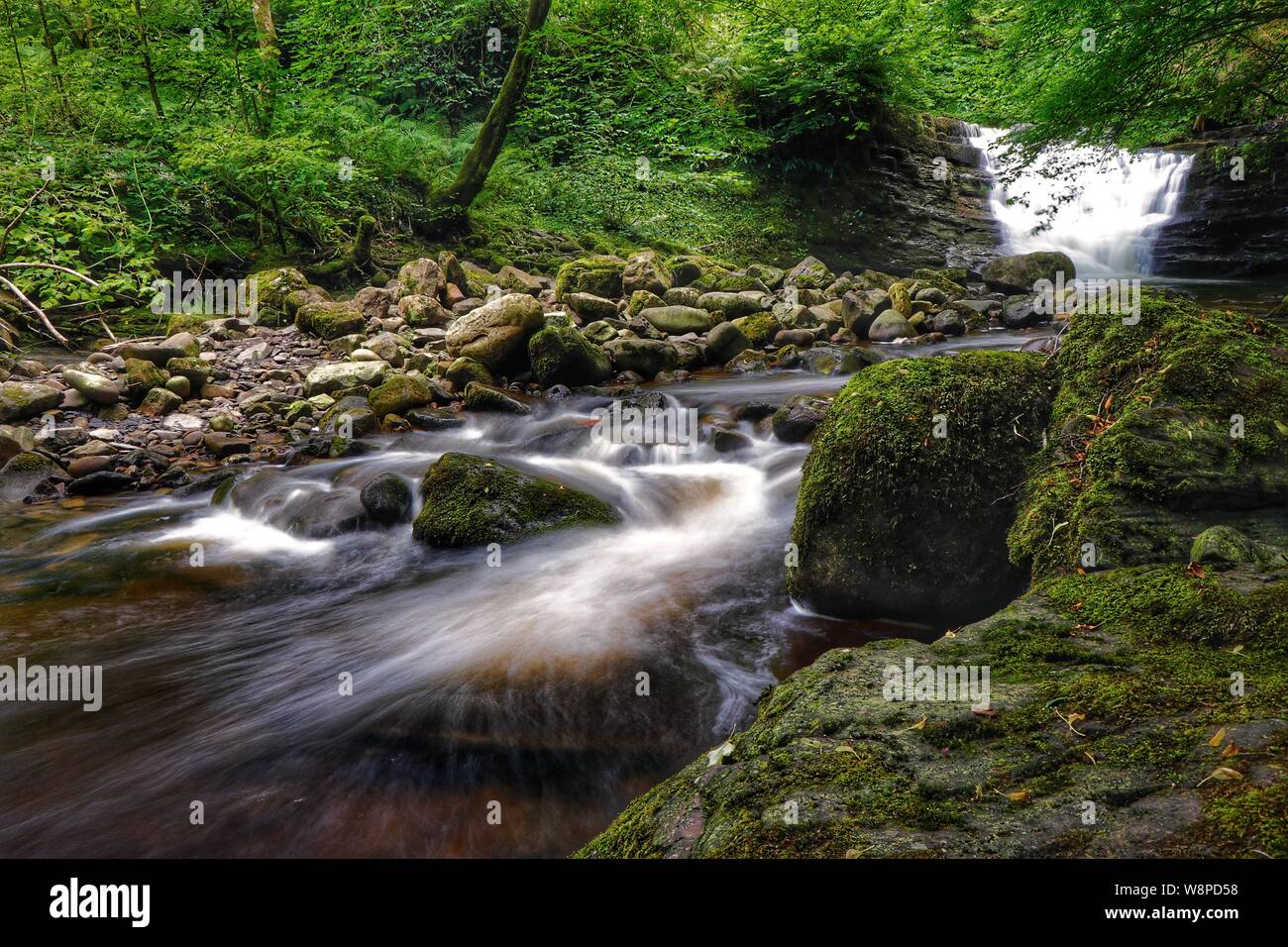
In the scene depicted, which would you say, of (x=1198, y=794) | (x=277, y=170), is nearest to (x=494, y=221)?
(x=277, y=170)

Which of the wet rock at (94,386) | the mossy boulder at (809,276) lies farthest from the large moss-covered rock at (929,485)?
the mossy boulder at (809,276)

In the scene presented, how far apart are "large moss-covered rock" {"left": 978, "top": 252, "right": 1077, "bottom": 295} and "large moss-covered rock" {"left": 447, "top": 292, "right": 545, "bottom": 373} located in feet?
34.3

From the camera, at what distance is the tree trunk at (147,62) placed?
1312 cm

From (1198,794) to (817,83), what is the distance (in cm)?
2016

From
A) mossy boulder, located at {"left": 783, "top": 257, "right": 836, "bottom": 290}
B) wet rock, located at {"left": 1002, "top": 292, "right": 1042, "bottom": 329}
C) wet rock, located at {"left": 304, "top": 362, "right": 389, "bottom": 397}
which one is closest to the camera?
wet rock, located at {"left": 304, "top": 362, "right": 389, "bottom": 397}

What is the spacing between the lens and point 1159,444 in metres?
3.13

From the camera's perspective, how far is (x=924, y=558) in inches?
154

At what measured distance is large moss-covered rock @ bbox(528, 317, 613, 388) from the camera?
1029 cm

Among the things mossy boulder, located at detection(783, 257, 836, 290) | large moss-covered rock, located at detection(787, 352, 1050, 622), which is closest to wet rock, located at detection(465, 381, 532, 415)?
large moss-covered rock, located at detection(787, 352, 1050, 622)

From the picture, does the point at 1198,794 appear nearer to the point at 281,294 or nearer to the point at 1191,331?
the point at 1191,331

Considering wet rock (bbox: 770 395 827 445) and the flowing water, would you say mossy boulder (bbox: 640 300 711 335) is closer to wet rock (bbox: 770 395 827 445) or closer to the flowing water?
wet rock (bbox: 770 395 827 445)

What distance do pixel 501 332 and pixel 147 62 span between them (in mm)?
9495

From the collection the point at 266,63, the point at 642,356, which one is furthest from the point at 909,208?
the point at 266,63

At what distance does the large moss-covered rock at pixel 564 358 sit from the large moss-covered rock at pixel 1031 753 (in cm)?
829
